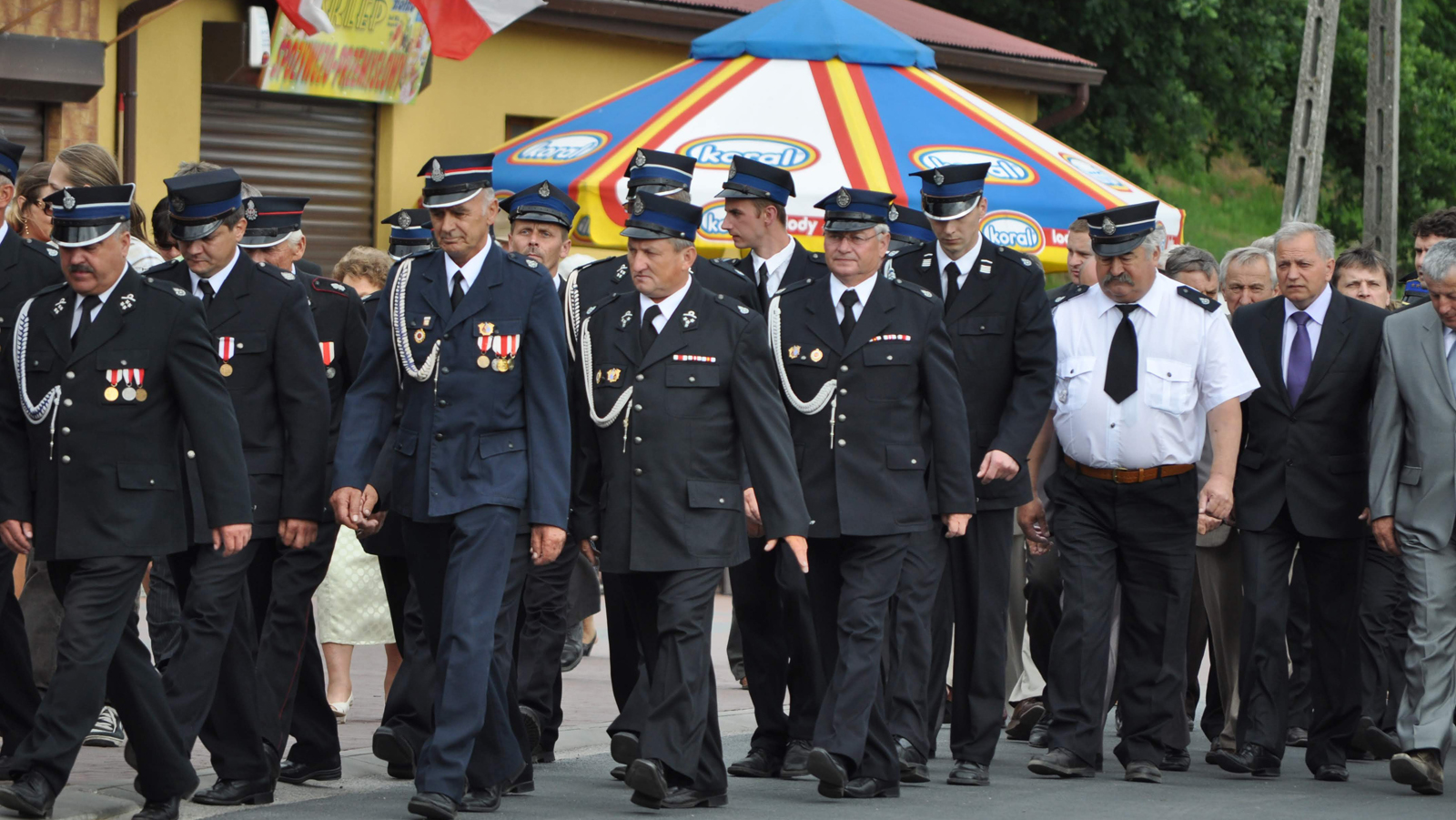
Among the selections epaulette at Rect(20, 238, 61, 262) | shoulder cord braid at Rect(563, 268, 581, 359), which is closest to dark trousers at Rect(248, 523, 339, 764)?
shoulder cord braid at Rect(563, 268, 581, 359)

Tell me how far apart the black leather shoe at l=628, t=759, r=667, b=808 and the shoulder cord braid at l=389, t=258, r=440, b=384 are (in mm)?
1466

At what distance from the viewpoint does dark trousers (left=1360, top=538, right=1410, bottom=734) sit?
31.9 feet

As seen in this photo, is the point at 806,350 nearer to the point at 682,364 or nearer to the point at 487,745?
the point at 682,364

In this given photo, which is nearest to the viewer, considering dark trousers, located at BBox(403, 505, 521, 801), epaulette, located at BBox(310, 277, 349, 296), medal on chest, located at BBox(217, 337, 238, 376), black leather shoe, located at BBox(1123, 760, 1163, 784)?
dark trousers, located at BBox(403, 505, 521, 801)

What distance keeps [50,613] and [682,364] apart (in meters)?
2.85

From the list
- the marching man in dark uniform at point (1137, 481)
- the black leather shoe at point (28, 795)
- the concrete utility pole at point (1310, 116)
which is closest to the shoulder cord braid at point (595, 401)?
the marching man in dark uniform at point (1137, 481)

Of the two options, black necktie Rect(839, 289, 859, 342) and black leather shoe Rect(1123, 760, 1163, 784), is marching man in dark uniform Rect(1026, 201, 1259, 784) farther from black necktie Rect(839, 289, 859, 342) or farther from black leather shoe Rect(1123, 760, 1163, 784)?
black necktie Rect(839, 289, 859, 342)

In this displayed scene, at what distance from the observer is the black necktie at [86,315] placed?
698 cm

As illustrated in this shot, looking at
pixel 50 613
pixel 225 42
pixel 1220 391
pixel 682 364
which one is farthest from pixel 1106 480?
pixel 225 42

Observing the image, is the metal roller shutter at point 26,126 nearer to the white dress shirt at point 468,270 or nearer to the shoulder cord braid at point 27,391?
the shoulder cord braid at point 27,391

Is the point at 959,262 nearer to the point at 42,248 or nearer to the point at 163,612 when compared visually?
the point at 163,612

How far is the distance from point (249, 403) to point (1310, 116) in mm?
15638

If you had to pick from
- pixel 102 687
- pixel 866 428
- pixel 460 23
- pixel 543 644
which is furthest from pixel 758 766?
pixel 460 23

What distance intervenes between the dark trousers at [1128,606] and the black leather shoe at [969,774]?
0.37 meters
